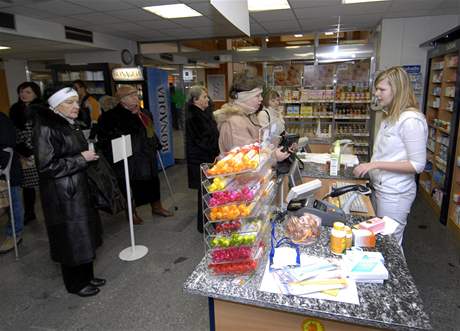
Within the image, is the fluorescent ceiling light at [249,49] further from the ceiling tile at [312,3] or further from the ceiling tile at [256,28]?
the ceiling tile at [312,3]

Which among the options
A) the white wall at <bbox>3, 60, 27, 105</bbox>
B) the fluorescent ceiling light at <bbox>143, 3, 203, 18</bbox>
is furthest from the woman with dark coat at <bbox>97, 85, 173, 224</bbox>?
the white wall at <bbox>3, 60, 27, 105</bbox>

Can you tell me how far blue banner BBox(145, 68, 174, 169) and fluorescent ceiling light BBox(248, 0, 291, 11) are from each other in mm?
2806

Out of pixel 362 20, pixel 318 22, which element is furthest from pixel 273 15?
pixel 362 20

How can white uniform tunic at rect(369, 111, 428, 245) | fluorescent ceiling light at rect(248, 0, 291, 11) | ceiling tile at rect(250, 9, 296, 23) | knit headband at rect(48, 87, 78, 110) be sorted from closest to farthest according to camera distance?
white uniform tunic at rect(369, 111, 428, 245)
knit headband at rect(48, 87, 78, 110)
fluorescent ceiling light at rect(248, 0, 291, 11)
ceiling tile at rect(250, 9, 296, 23)

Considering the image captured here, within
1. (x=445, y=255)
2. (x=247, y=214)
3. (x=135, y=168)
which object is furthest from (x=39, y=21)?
(x=445, y=255)

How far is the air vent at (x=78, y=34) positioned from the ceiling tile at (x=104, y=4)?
141 centimetres

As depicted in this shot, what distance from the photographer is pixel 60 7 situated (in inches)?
170

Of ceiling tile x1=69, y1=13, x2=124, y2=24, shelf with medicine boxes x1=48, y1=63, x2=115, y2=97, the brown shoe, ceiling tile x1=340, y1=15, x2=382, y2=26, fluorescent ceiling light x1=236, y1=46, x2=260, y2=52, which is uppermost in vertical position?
ceiling tile x1=340, y1=15, x2=382, y2=26

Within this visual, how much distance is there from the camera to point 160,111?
6.98 m

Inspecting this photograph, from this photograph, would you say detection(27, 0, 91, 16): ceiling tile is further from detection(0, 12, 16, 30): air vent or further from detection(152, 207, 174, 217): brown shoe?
detection(152, 207, 174, 217): brown shoe

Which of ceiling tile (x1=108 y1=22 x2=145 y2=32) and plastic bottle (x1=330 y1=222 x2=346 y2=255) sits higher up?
ceiling tile (x1=108 y1=22 x2=145 y2=32)

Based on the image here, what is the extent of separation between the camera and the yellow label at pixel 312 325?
4.02 ft

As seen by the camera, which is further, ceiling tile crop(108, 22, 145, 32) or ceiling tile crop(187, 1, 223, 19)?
ceiling tile crop(108, 22, 145, 32)

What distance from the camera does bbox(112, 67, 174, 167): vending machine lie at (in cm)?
663
